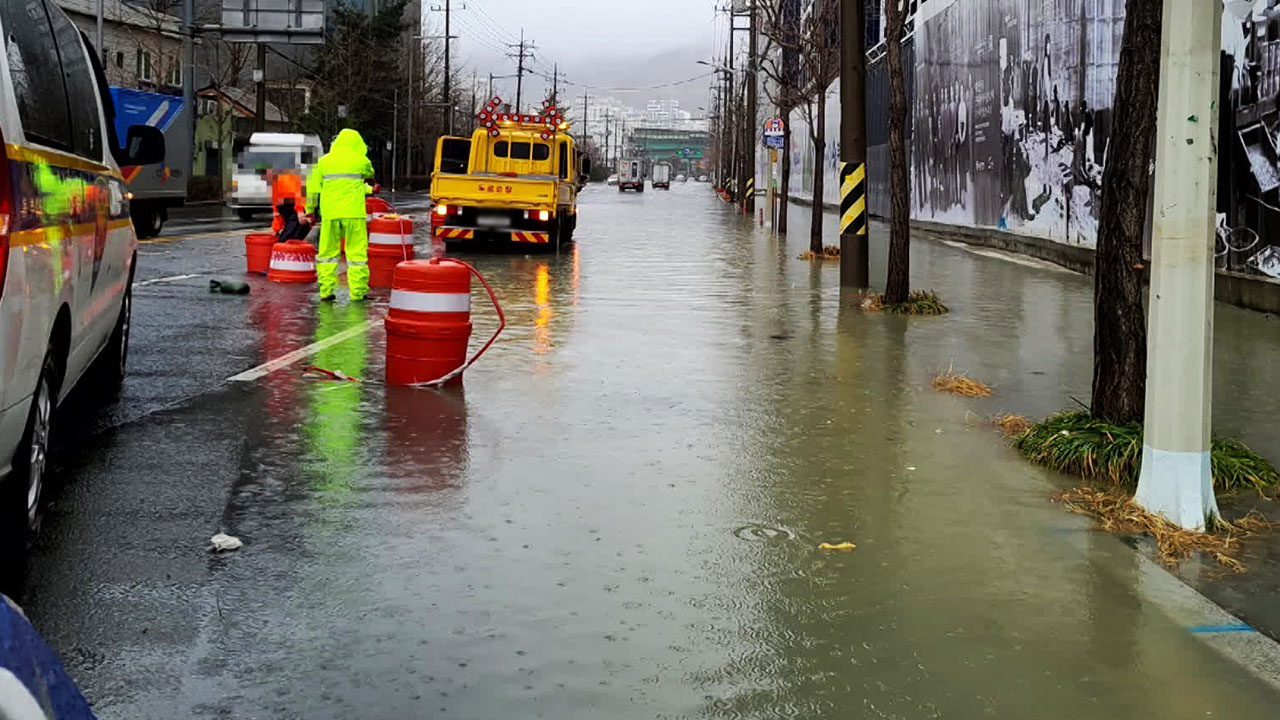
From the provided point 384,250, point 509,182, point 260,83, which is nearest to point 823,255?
point 509,182

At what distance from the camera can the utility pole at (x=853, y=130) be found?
16938mm

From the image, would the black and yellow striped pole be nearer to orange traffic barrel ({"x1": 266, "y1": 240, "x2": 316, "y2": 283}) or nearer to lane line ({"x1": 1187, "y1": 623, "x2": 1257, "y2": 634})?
orange traffic barrel ({"x1": 266, "y1": 240, "x2": 316, "y2": 283})

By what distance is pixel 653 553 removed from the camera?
221 inches

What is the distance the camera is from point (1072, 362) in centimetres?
1112

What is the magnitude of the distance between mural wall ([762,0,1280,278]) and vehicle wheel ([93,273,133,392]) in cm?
656

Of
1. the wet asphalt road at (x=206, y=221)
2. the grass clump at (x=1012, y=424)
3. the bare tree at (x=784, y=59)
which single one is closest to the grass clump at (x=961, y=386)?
the grass clump at (x=1012, y=424)

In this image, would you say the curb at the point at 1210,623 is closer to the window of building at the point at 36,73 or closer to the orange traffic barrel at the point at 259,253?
the window of building at the point at 36,73

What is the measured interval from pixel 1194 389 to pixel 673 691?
3.11m

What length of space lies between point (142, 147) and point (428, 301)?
2.04 meters

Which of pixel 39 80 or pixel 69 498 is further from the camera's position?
pixel 69 498

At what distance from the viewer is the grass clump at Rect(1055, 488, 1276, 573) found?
5.69m

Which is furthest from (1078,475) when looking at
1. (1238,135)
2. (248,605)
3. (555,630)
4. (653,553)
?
(1238,135)

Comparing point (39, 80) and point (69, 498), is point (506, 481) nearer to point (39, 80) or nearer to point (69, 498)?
point (69, 498)

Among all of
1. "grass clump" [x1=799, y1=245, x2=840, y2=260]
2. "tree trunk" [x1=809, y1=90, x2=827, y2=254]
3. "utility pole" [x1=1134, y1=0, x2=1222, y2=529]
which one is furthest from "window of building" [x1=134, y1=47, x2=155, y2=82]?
"utility pole" [x1=1134, y1=0, x2=1222, y2=529]
